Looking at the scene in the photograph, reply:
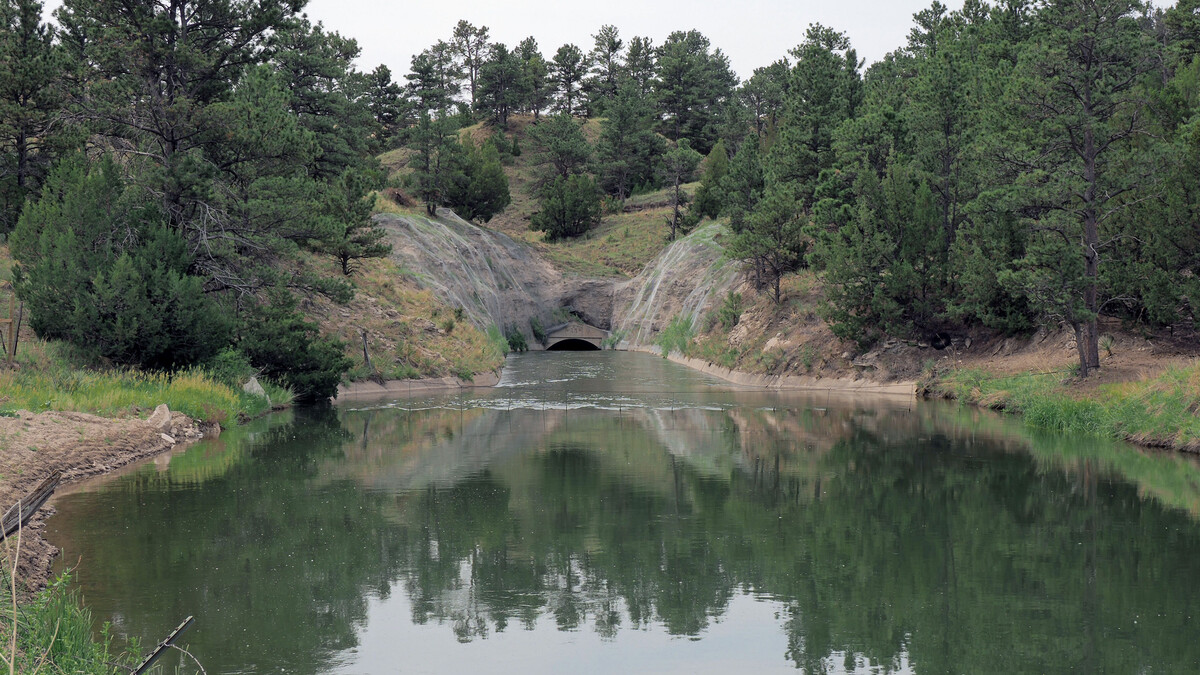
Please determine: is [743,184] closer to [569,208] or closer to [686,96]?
[569,208]

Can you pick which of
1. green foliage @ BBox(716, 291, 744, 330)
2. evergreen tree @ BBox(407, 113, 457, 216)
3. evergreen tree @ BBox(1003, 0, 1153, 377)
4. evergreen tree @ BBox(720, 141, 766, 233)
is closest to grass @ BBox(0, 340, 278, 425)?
evergreen tree @ BBox(1003, 0, 1153, 377)

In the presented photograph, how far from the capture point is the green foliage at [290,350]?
121 feet

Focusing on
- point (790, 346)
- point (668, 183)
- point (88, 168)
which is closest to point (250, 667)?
point (88, 168)

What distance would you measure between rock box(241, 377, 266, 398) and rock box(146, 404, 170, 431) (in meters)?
6.66

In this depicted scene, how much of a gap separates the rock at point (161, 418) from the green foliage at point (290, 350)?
28.2ft

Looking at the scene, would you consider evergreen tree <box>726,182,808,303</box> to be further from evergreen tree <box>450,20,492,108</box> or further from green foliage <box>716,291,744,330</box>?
evergreen tree <box>450,20,492,108</box>

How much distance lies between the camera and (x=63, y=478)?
66.2ft

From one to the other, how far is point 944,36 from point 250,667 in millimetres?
51672

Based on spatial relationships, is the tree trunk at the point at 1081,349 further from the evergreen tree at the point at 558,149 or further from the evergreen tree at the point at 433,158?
the evergreen tree at the point at 558,149

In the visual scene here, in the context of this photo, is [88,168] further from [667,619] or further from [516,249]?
[516,249]

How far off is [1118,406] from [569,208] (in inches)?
3132

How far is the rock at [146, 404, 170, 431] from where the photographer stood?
26500mm

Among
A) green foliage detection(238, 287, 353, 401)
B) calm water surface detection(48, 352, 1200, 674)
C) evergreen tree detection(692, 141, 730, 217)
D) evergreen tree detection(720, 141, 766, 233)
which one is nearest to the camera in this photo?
calm water surface detection(48, 352, 1200, 674)

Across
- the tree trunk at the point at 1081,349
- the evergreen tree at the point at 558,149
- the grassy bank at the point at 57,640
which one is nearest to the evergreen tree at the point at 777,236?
the tree trunk at the point at 1081,349
